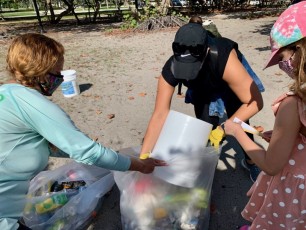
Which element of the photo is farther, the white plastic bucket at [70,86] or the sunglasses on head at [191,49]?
the white plastic bucket at [70,86]

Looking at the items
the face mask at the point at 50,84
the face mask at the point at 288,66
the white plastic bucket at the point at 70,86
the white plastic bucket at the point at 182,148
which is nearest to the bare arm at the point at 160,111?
the white plastic bucket at the point at 182,148

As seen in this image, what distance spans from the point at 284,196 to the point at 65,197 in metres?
1.34

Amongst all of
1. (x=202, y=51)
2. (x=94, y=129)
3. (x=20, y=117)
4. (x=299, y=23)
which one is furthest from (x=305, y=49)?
(x=94, y=129)

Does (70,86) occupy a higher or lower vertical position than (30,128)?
lower

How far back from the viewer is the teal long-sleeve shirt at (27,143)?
1.18m

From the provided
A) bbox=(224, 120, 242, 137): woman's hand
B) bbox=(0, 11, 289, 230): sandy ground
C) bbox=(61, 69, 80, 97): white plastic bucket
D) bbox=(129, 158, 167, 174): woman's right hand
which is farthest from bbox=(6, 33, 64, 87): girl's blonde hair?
bbox=(61, 69, 80, 97): white plastic bucket

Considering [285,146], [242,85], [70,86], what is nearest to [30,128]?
[285,146]

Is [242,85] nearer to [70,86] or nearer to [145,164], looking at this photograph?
A: [145,164]

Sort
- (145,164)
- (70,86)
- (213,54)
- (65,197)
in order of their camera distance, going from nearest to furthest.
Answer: (145,164) → (213,54) → (65,197) → (70,86)

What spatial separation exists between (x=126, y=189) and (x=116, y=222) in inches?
21.9

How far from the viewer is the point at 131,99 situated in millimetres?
4406

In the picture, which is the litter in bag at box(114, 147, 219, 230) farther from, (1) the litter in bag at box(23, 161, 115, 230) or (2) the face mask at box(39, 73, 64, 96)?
(2) the face mask at box(39, 73, 64, 96)

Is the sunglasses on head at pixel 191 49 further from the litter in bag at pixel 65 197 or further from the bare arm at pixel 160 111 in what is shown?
the litter in bag at pixel 65 197

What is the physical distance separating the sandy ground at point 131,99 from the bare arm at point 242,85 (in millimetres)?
787
